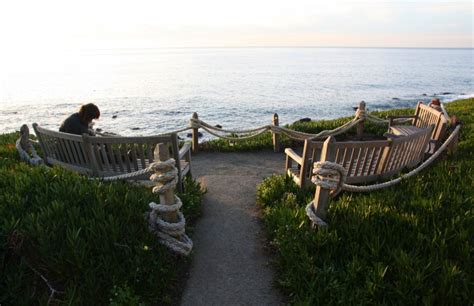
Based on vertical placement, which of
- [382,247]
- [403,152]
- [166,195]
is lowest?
[382,247]

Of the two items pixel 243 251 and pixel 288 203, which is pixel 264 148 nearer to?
pixel 288 203

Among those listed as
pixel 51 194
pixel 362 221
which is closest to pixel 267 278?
pixel 362 221

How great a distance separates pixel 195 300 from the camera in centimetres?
377

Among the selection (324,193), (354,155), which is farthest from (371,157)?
(324,193)

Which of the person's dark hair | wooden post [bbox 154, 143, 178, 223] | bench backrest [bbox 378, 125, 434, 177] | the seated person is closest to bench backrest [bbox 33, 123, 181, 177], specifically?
the seated person

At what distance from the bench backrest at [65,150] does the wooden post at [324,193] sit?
3696mm

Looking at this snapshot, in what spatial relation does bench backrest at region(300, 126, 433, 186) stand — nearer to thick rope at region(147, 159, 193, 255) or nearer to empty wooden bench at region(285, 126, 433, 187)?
empty wooden bench at region(285, 126, 433, 187)

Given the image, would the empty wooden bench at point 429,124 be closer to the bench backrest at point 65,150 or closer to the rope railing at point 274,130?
the rope railing at point 274,130

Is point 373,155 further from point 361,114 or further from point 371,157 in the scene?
point 361,114

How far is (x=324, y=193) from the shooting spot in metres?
4.30

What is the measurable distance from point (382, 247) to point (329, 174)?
1003 millimetres

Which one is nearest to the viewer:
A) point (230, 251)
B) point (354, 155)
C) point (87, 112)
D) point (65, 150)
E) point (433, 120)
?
point (230, 251)

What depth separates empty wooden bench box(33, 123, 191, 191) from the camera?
532cm

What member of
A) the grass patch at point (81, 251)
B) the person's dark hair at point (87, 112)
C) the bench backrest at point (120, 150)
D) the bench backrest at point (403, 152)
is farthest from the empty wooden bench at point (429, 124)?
the person's dark hair at point (87, 112)
